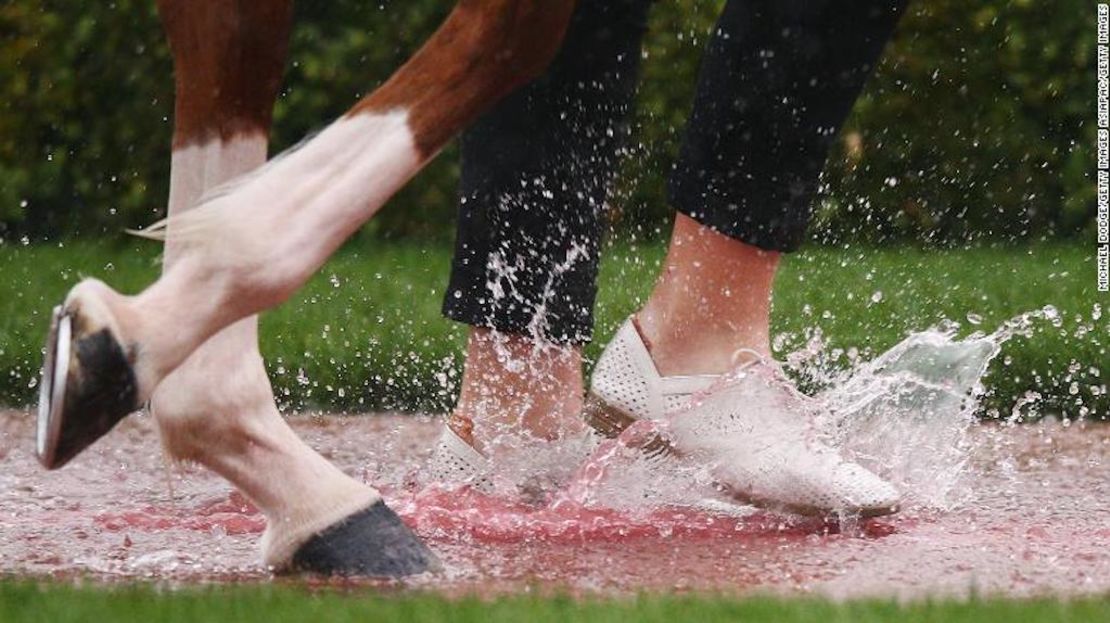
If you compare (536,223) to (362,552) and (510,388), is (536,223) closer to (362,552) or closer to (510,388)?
(510,388)

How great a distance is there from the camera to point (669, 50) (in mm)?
7355

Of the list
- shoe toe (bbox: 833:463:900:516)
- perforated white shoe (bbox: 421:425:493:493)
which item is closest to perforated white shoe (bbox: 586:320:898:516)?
shoe toe (bbox: 833:463:900:516)

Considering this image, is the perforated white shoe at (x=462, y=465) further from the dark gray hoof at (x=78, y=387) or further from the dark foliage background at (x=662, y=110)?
the dark foliage background at (x=662, y=110)

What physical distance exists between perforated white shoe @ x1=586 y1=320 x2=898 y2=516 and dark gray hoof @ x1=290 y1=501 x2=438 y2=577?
2.14 feet

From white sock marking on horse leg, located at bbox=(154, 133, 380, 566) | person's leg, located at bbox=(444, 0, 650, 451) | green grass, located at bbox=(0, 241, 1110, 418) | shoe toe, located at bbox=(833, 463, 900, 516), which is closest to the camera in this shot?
white sock marking on horse leg, located at bbox=(154, 133, 380, 566)

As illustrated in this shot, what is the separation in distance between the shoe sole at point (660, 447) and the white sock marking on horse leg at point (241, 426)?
68 cm

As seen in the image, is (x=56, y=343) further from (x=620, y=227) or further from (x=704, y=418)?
(x=620, y=227)

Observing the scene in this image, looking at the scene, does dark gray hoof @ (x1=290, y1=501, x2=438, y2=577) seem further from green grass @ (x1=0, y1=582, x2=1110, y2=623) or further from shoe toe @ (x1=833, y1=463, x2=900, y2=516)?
shoe toe @ (x1=833, y1=463, x2=900, y2=516)

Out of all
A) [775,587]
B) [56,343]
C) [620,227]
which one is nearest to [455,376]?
[775,587]

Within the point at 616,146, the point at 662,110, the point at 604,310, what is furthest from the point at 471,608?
the point at 662,110

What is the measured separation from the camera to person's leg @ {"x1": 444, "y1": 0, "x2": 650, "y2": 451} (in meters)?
3.23

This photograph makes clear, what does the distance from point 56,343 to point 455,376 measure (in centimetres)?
250

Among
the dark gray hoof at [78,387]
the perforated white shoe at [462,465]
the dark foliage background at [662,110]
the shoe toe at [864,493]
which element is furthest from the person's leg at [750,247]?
the dark foliage background at [662,110]

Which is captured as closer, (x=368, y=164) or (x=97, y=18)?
(x=368, y=164)
